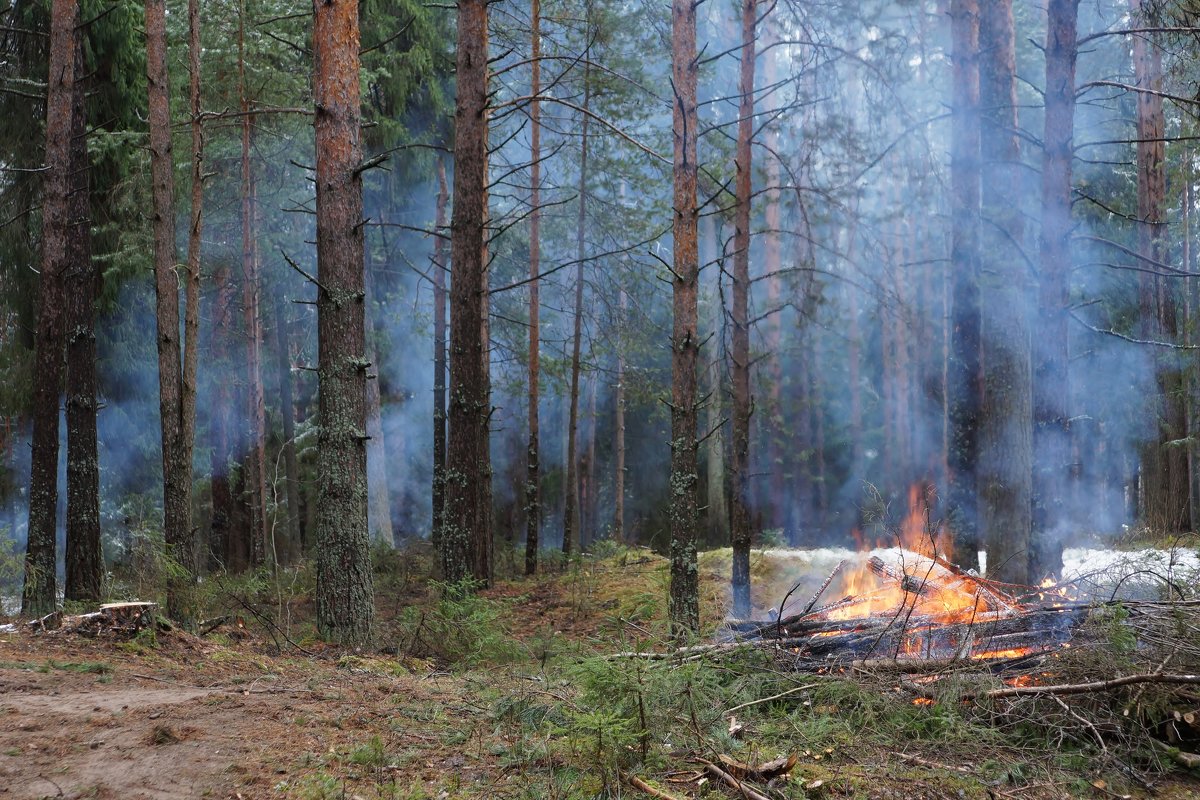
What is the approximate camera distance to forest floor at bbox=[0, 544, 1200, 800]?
4.58m

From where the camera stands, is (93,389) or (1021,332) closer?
(1021,332)

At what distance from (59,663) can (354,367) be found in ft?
11.2

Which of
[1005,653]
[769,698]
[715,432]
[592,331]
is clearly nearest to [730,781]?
[769,698]

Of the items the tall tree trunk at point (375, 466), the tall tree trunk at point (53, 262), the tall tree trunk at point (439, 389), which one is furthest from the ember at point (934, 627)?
the tall tree trunk at point (375, 466)

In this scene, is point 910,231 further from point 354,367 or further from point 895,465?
point 354,367

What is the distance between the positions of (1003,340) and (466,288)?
6.51 m

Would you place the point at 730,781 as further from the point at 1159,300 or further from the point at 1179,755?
the point at 1159,300

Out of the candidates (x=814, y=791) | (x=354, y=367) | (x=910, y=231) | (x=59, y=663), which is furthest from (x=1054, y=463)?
(x=910, y=231)

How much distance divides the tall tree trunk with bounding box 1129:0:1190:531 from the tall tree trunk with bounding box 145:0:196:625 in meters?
17.5

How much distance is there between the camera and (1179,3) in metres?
10.0

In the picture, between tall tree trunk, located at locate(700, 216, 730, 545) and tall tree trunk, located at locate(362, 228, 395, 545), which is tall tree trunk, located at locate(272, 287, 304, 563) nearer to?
tall tree trunk, located at locate(362, 228, 395, 545)

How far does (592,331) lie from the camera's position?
26.2m

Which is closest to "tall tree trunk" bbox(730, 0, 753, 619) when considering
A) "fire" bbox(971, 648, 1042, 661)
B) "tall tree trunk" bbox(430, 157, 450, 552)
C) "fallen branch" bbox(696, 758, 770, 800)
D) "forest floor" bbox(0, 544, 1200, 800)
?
"forest floor" bbox(0, 544, 1200, 800)

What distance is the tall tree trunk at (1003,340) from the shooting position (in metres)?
10.2
